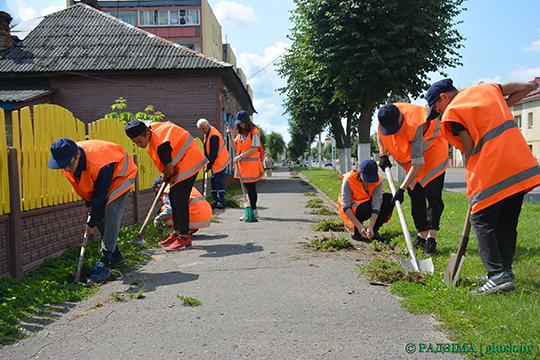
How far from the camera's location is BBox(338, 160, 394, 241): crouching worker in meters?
5.76

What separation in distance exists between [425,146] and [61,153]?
4029mm

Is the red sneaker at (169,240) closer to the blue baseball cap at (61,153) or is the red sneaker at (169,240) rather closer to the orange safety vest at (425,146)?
the blue baseball cap at (61,153)

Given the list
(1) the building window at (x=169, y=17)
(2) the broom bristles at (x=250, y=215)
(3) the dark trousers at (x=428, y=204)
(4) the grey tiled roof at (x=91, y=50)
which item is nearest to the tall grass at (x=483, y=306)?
(3) the dark trousers at (x=428, y=204)

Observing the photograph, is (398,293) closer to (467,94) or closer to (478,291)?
(478,291)

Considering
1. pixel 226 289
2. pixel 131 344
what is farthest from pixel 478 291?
pixel 131 344

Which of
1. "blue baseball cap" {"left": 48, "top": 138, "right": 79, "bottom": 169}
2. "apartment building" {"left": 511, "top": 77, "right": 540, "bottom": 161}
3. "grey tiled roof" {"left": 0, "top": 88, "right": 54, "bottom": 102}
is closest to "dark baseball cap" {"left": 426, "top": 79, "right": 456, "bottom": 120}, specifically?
"blue baseball cap" {"left": 48, "top": 138, "right": 79, "bottom": 169}

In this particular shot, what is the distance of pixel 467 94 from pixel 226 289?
280cm

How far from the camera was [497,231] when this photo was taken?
354 cm

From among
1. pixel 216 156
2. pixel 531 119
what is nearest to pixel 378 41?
pixel 216 156

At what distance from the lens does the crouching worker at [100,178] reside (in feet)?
12.5

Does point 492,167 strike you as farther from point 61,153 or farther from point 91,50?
point 91,50

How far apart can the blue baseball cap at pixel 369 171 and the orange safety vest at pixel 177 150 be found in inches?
91.5

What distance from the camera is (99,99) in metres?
17.2

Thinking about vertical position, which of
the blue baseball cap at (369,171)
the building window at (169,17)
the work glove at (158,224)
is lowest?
the work glove at (158,224)
